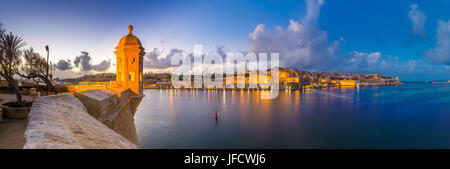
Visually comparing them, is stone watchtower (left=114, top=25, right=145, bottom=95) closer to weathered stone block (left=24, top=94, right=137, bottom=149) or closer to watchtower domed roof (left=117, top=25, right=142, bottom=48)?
watchtower domed roof (left=117, top=25, right=142, bottom=48)

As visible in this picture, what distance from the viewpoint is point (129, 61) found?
424 inches

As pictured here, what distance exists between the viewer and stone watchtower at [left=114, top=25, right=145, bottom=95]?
1063cm

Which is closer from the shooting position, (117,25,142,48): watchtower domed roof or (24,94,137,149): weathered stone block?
(24,94,137,149): weathered stone block

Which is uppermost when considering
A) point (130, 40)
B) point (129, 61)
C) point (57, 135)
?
point (130, 40)

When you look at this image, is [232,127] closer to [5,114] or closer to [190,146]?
[190,146]

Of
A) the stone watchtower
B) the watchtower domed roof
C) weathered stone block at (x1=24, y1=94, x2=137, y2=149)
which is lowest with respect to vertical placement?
weathered stone block at (x1=24, y1=94, x2=137, y2=149)

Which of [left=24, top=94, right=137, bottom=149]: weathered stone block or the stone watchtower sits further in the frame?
the stone watchtower

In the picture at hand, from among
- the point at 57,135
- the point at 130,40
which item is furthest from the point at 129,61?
the point at 57,135

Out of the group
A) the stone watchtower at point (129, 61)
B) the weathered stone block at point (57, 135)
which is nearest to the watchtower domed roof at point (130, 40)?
the stone watchtower at point (129, 61)

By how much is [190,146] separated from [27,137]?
1806cm

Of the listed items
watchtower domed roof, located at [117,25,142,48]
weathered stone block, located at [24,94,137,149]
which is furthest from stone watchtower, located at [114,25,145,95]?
weathered stone block, located at [24,94,137,149]

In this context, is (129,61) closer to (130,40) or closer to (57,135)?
(130,40)

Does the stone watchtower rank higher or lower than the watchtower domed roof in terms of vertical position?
lower

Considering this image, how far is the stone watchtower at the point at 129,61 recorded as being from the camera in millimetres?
10633
